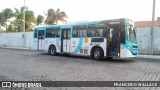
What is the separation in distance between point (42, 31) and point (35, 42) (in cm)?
162

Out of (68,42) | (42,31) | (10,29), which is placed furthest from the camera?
(10,29)

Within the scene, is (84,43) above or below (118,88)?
above

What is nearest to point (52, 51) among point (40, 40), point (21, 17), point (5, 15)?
point (40, 40)

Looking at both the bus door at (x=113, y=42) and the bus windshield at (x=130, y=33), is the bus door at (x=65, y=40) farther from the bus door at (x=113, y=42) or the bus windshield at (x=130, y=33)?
the bus windshield at (x=130, y=33)

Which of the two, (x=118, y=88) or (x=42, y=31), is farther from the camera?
(x=42, y=31)

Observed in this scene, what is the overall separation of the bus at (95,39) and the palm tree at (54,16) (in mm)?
31274

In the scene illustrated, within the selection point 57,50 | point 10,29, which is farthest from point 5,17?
point 57,50

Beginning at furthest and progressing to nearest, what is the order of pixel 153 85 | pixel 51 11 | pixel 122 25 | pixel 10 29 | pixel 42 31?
pixel 51 11
pixel 10 29
pixel 42 31
pixel 122 25
pixel 153 85

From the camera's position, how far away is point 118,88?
7.25 metres

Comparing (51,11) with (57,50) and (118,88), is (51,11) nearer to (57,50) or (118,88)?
(57,50)

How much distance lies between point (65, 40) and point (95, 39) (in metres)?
3.64

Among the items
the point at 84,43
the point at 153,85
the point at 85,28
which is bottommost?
the point at 153,85

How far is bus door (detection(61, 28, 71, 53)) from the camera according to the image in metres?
18.9

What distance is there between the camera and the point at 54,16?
52.8 m
